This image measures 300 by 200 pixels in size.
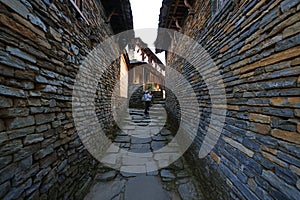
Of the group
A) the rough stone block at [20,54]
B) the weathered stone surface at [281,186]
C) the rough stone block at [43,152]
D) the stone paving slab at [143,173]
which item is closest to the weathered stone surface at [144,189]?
the stone paving slab at [143,173]

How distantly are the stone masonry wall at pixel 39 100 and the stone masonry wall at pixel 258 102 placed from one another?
7.72 feet

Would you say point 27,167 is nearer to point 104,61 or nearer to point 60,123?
point 60,123

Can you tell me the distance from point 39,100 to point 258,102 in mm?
2419

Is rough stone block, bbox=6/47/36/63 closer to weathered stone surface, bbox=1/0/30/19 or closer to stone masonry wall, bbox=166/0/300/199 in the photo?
weathered stone surface, bbox=1/0/30/19

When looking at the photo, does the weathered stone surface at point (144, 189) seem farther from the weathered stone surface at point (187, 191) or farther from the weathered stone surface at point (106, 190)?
the weathered stone surface at point (187, 191)

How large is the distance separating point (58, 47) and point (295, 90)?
261 cm

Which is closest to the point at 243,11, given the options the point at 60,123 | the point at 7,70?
the point at 7,70

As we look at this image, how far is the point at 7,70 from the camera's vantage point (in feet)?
3.59

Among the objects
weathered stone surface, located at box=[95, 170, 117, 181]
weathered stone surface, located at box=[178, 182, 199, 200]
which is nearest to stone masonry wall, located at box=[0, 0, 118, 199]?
weathered stone surface, located at box=[95, 170, 117, 181]

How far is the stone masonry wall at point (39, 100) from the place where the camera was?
1.11m

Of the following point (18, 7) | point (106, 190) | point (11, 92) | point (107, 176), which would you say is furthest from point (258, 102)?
point (107, 176)

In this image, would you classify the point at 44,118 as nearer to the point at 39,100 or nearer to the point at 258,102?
the point at 39,100

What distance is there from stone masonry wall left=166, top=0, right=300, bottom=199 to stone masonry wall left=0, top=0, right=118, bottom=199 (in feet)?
7.72

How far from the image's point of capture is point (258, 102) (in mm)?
1339
